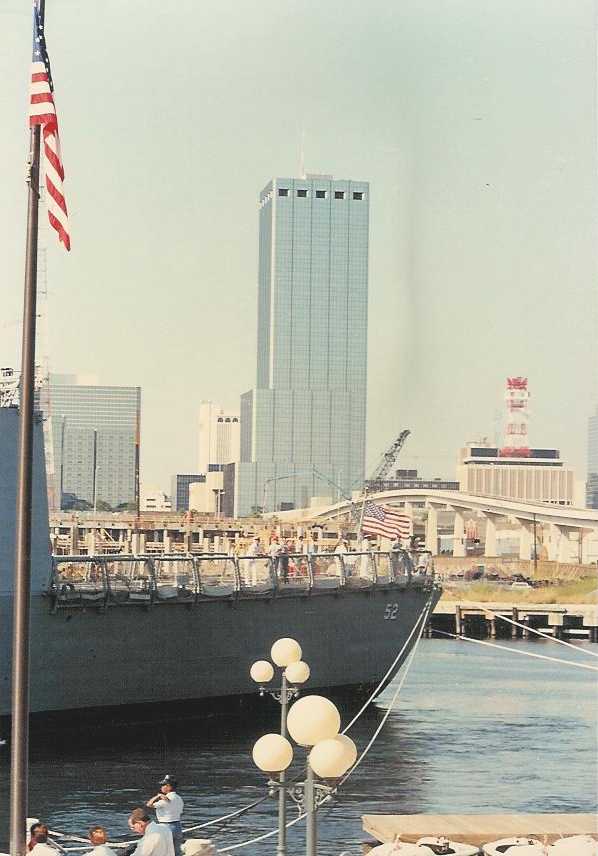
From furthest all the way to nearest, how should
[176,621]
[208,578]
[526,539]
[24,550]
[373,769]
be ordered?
[526,539] → [208,578] → [176,621] → [373,769] → [24,550]

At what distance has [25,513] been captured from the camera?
11.6 m

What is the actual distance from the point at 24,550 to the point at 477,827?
5054 mm

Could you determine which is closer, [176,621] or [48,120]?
[48,120]

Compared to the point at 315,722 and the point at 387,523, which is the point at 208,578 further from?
the point at 315,722

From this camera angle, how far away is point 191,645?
3366cm

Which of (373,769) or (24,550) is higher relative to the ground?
(24,550)

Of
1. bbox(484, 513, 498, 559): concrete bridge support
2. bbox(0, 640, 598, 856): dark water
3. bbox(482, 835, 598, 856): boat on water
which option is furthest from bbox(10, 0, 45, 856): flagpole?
bbox(484, 513, 498, 559): concrete bridge support

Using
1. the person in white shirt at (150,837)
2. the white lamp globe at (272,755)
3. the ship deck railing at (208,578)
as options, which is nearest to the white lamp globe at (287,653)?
the person in white shirt at (150,837)

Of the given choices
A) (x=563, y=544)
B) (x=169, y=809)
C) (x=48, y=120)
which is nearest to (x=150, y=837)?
(x=169, y=809)

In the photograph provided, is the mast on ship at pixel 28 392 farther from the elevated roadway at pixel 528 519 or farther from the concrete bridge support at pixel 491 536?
the concrete bridge support at pixel 491 536

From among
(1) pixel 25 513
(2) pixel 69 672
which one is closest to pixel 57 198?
(1) pixel 25 513

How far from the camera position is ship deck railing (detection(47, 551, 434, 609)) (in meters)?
31.6

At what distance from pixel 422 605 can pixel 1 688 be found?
14653mm

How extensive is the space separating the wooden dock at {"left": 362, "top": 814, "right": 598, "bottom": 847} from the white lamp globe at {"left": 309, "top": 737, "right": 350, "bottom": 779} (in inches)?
112
